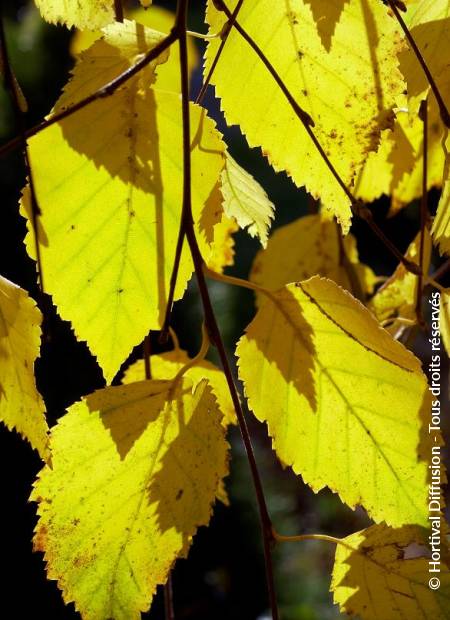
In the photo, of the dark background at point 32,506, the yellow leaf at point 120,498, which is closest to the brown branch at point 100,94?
the yellow leaf at point 120,498

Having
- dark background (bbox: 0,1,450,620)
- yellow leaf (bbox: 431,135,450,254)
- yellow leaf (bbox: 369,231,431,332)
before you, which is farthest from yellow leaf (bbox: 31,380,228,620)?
dark background (bbox: 0,1,450,620)

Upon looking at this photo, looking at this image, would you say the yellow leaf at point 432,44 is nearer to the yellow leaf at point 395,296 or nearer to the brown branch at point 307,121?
the brown branch at point 307,121

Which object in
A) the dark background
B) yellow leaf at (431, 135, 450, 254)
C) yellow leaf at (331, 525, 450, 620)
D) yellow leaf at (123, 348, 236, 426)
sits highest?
yellow leaf at (431, 135, 450, 254)

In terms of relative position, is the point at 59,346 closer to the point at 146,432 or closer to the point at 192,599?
the point at 192,599

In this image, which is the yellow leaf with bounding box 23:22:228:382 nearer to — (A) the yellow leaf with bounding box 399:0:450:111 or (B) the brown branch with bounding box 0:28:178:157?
(B) the brown branch with bounding box 0:28:178:157

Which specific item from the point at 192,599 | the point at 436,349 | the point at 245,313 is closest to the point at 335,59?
the point at 436,349
